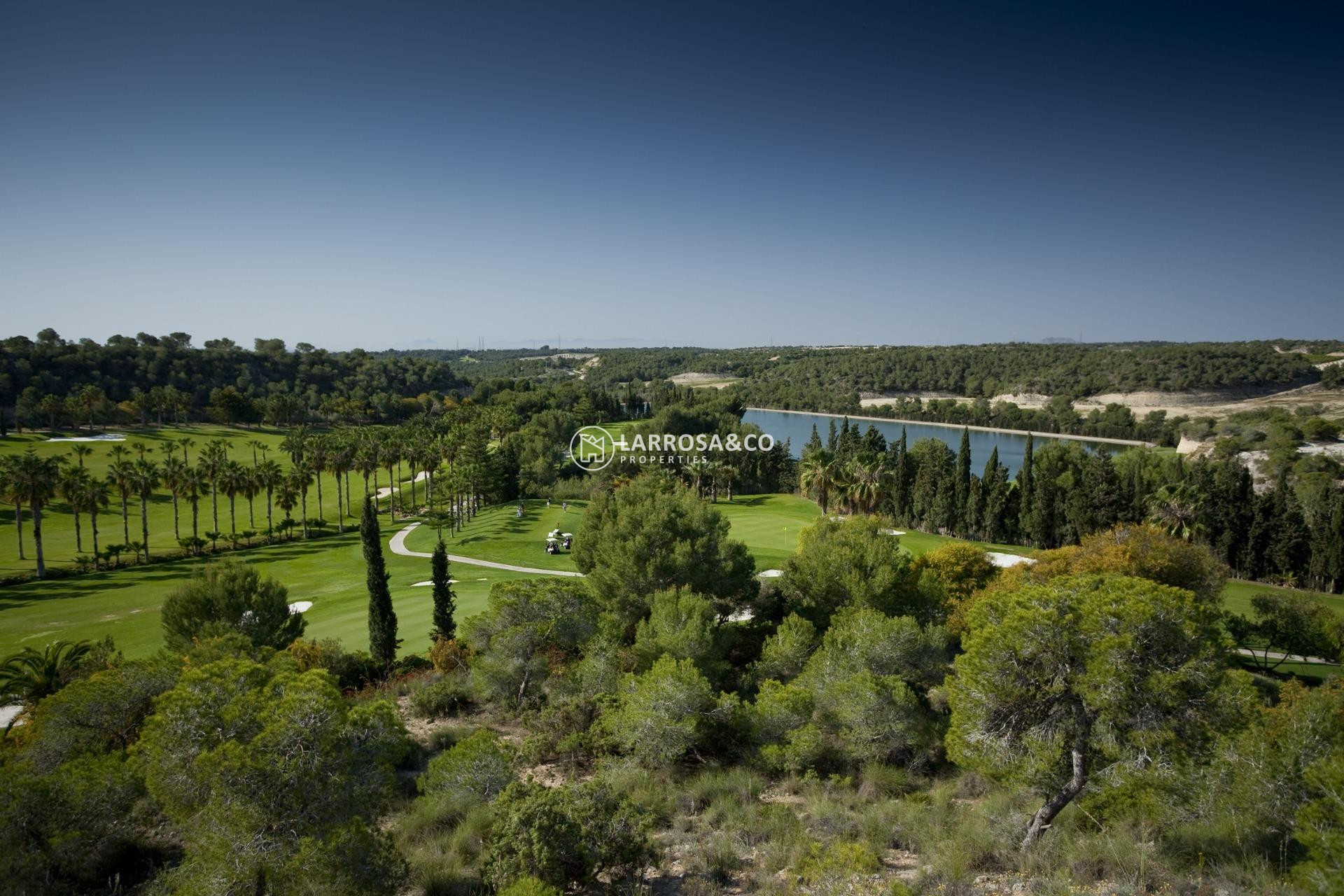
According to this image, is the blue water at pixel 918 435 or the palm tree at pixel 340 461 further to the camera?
the blue water at pixel 918 435

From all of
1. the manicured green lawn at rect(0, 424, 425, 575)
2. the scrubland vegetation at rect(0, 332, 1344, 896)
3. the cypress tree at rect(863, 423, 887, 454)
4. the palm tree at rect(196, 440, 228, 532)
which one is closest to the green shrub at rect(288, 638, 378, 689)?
the scrubland vegetation at rect(0, 332, 1344, 896)

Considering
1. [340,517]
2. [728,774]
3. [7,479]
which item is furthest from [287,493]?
[728,774]

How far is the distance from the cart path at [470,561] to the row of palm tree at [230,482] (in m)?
5.08

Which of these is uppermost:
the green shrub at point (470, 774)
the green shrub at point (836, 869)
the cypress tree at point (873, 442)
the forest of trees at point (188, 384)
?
the forest of trees at point (188, 384)

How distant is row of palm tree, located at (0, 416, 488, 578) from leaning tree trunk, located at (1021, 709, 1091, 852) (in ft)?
121

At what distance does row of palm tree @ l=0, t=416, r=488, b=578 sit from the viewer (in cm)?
3991

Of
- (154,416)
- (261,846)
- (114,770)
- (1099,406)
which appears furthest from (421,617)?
(1099,406)

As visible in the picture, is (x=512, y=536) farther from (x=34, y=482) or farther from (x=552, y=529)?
(x=34, y=482)

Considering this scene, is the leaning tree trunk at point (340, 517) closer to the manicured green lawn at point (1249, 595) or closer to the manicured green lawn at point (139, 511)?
the manicured green lawn at point (139, 511)

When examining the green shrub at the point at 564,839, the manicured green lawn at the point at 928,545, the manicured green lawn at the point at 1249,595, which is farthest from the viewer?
the manicured green lawn at the point at 928,545

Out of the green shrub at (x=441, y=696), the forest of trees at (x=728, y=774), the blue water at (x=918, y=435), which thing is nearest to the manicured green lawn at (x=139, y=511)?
the forest of trees at (x=728, y=774)

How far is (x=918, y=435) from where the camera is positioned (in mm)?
121062

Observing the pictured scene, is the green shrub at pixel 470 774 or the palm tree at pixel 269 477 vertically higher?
the palm tree at pixel 269 477

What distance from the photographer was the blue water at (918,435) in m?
97.4
